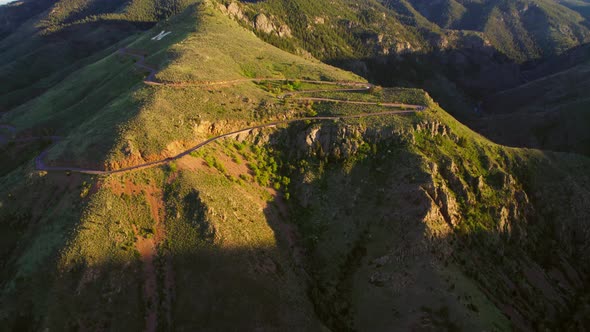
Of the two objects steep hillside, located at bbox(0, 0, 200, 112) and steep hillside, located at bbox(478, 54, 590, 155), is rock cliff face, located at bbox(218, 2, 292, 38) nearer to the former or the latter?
steep hillside, located at bbox(0, 0, 200, 112)

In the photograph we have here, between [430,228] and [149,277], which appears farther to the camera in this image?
[430,228]

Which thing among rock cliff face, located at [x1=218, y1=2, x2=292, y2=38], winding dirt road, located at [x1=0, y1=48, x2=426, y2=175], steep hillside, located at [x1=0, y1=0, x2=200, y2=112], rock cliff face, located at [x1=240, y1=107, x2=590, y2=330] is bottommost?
steep hillside, located at [x1=0, y1=0, x2=200, y2=112]

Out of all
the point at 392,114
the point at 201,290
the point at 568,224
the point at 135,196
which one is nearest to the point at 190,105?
the point at 135,196

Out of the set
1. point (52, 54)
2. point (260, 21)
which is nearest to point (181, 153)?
point (260, 21)

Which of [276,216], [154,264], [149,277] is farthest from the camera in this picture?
[276,216]

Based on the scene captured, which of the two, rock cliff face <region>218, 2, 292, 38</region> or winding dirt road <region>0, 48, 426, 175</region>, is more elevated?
winding dirt road <region>0, 48, 426, 175</region>

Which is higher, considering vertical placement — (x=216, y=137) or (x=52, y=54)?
(x=216, y=137)

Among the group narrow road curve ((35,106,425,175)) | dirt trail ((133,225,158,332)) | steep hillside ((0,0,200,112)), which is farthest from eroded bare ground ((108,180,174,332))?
steep hillside ((0,0,200,112))

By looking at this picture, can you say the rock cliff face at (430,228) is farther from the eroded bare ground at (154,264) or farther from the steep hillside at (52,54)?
the steep hillside at (52,54)

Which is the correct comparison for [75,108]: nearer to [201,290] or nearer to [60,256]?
[60,256]

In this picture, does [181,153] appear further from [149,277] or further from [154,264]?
[149,277]
